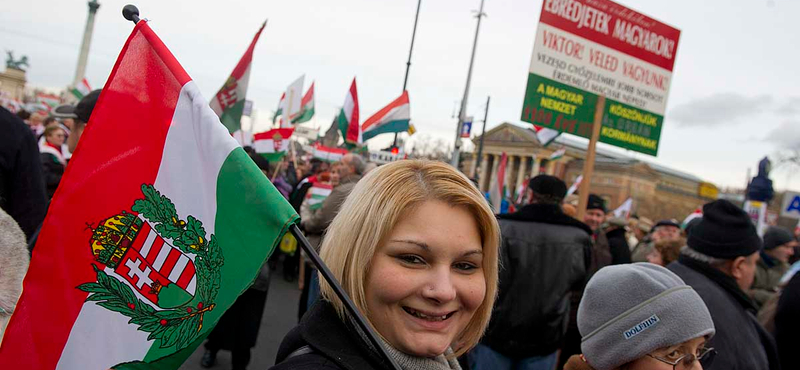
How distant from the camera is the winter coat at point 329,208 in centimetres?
543

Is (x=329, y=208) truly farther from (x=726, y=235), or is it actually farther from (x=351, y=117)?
(x=351, y=117)

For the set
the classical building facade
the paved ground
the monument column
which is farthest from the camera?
the classical building facade

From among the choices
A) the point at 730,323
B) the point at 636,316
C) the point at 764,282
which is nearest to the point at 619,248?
the point at 764,282

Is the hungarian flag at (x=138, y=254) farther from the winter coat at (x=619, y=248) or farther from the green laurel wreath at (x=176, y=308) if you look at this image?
the winter coat at (x=619, y=248)

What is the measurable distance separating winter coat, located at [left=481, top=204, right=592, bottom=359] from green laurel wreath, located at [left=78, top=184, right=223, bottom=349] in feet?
10.1

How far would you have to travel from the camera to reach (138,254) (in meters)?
1.41

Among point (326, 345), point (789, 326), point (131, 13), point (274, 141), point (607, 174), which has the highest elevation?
point (607, 174)

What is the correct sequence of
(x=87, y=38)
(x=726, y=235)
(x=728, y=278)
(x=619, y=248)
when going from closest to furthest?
(x=728, y=278), (x=726, y=235), (x=619, y=248), (x=87, y=38)

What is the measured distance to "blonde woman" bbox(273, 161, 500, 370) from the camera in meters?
1.48

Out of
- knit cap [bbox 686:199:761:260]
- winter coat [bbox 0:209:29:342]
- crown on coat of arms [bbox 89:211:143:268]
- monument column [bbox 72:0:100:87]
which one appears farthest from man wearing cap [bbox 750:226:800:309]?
monument column [bbox 72:0:100:87]

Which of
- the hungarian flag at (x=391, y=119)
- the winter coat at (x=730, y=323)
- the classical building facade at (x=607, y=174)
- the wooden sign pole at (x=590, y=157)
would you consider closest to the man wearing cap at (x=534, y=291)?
the winter coat at (x=730, y=323)

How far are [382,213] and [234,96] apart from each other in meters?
4.11

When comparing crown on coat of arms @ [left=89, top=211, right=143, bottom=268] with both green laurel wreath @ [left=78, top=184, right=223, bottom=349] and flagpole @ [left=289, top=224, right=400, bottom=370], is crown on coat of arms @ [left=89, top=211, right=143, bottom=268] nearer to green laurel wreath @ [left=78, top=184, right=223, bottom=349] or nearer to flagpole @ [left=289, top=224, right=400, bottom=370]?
green laurel wreath @ [left=78, top=184, right=223, bottom=349]

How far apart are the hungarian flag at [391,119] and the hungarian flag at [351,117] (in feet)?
1.79
